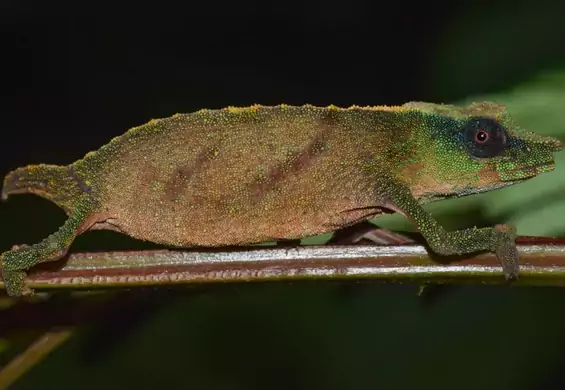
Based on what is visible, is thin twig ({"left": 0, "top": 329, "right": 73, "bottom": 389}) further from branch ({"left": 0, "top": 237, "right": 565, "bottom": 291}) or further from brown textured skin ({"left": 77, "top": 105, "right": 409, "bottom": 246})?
brown textured skin ({"left": 77, "top": 105, "right": 409, "bottom": 246})

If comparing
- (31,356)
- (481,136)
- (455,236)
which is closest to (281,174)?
(455,236)

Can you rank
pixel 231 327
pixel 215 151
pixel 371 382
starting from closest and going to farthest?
pixel 215 151, pixel 371 382, pixel 231 327

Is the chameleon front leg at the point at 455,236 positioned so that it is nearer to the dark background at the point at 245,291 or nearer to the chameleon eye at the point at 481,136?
the dark background at the point at 245,291

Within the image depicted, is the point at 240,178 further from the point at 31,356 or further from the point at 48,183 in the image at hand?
the point at 31,356

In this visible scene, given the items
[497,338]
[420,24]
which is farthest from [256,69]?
[497,338]

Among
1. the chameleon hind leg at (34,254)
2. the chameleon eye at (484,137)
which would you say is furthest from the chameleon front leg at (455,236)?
the chameleon hind leg at (34,254)

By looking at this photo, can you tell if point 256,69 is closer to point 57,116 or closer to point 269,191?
point 57,116
